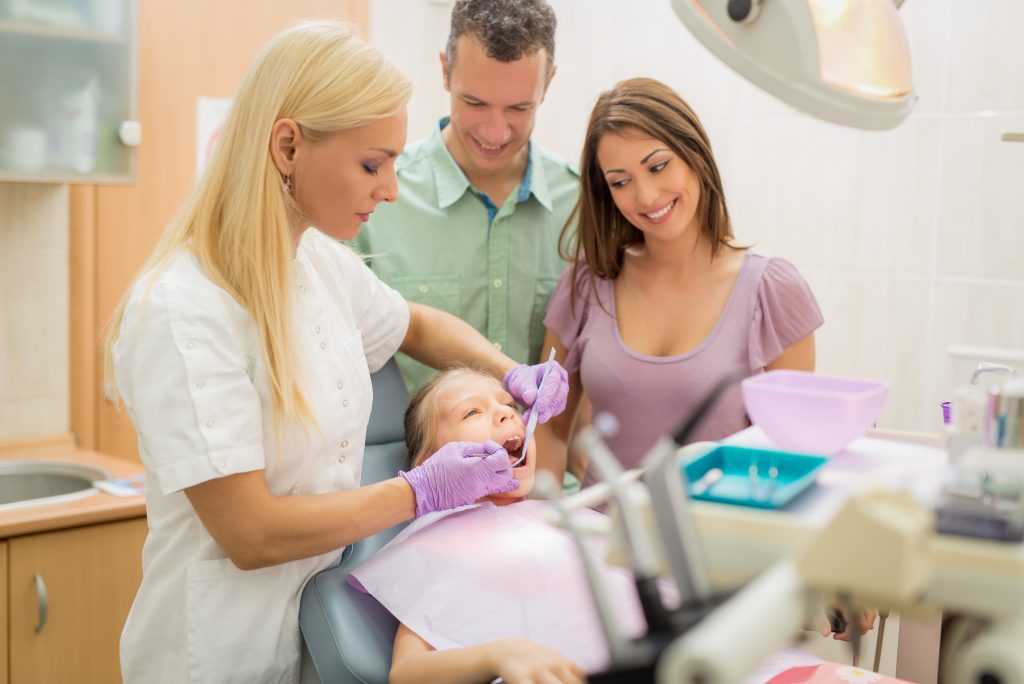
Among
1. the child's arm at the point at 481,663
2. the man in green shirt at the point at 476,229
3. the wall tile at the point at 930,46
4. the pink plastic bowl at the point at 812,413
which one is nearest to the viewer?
the pink plastic bowl at the point at 812,413

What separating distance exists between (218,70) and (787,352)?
6.30ft

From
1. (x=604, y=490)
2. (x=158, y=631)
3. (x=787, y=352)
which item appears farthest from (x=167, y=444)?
(x=787, y=352)

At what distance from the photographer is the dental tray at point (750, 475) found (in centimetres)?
92

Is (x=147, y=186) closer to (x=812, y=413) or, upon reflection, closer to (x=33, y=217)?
(x=33, y=217)

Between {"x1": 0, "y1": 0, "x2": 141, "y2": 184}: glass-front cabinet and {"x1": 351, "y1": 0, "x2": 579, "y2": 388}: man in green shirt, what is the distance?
86 centimetres

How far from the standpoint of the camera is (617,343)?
2115 mm

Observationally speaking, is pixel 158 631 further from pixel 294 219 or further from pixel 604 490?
pixel 604 490

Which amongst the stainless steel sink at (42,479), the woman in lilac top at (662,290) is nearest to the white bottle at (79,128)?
the stainless steel sink at (42,479)

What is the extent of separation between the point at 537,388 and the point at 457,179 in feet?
2.02

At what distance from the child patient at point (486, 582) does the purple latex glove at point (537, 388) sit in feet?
0.11

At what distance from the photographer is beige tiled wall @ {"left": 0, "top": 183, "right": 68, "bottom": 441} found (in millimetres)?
2844

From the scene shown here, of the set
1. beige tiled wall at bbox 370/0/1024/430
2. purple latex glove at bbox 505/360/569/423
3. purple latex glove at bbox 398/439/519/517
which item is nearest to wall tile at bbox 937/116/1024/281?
beige tiled wall at bbox 370/0/1024/430

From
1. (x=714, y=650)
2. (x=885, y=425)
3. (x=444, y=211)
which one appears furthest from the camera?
(x=885, y=425)

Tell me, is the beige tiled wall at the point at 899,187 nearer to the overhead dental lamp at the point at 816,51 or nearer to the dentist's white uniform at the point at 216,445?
the dentist's white uniform at the point at 216,445
